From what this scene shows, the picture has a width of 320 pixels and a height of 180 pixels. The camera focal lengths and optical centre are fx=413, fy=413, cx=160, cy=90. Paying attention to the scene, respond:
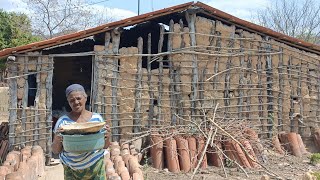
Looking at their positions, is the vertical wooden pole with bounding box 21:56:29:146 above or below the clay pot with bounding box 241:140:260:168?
above

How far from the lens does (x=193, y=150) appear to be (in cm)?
870

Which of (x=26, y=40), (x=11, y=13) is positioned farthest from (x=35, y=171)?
(x=11, y=13)

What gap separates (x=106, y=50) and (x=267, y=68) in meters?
4.11

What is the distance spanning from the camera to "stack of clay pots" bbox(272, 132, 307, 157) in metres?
10.1

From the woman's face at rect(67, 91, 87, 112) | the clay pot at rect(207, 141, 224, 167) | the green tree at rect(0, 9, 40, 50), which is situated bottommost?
the clay pot at rect(207, 141, 224, 167)

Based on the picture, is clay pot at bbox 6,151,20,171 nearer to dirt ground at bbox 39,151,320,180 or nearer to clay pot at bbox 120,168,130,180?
dirt ground at bbox 39,151,320,180

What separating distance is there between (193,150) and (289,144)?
296 cm

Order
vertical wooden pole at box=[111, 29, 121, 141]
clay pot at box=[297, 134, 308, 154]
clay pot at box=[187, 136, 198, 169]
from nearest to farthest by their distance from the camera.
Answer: clay pot at box=[187, 136, 198, 169] → vertical wooden pole at box=[111, 29, 121, 141] → clay pot at box=[297, 134, 308, 154]

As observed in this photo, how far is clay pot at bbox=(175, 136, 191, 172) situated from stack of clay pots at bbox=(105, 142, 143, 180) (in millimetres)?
908

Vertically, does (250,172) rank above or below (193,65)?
below

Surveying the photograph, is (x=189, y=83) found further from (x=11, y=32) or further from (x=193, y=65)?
(x=11, y=32)

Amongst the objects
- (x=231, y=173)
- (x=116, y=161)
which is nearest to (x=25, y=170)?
(x=116, y=161)

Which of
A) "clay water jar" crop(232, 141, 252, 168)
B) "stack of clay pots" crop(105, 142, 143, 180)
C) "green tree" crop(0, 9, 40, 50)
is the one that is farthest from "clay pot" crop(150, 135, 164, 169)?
"green tree" crop(0, 9, 40, 50)

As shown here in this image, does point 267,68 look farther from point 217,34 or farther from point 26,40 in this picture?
point 26,40
